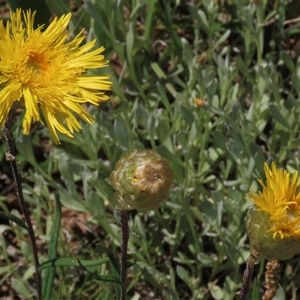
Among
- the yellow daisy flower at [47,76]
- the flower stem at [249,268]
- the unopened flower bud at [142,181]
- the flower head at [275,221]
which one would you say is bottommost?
the flower stem at [249,268]

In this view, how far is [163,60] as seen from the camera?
3789 mm

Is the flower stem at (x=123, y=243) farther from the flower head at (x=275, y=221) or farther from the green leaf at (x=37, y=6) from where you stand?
the green leaf at (x=37, y=6)

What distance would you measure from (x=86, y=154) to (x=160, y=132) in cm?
42

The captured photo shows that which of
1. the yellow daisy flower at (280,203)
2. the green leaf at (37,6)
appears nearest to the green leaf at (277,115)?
the yellow daisy flower at (280,203)

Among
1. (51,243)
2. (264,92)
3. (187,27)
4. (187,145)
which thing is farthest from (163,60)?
(51,243)

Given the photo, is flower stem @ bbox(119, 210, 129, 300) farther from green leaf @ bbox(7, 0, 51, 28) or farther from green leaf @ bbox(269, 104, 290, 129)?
green leaf @ bbox(7, 0, 51, 28)

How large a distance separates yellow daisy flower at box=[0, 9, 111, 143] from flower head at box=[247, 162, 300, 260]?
0.56 meters

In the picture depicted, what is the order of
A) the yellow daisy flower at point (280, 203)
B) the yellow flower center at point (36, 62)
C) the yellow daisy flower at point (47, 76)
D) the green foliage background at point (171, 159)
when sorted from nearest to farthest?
1. the yellow daisy flower at point (280, 203)
2. the yellow daisy flower at point (47, 76)
3. the yellow flower center at point (36, 62)
4. the green foliage background at point (171, 159)

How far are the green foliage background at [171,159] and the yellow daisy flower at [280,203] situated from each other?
0.88 meters

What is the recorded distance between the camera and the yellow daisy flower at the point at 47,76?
1.96 metres

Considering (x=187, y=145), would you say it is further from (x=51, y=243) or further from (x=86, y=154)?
(x=51, y=243)

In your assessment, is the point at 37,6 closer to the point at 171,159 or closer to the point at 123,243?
the point at 171,159

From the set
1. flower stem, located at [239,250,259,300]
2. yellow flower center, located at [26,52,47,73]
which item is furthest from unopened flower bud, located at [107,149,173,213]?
yellow flower center, located at [26,52,47,73]

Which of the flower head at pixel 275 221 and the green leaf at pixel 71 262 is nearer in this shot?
the flower head at pixel 275 221
